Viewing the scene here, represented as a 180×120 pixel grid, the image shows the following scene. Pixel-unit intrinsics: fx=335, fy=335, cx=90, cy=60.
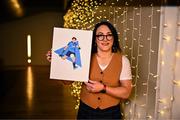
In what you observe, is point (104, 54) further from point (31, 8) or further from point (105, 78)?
point (31, 8)

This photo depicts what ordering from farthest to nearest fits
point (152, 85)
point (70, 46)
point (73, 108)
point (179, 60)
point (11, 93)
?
point (11, 93), point (73, 108), point (152, 85), point (179, 60), point (70, 46)

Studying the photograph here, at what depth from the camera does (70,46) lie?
5.11 ft

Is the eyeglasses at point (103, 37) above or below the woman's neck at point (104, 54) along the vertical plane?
above

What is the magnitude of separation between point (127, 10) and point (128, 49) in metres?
0.29

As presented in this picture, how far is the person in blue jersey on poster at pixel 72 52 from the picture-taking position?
1.56m

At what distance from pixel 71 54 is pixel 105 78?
0.67 feet

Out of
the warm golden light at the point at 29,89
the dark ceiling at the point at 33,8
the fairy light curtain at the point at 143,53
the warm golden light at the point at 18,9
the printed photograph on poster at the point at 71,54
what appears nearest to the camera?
the printed photograph on poster at the point at 71,54

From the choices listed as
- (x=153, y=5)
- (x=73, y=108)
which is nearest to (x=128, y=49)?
(x=153, y=5)

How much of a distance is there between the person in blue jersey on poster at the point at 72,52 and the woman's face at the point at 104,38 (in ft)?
0.34

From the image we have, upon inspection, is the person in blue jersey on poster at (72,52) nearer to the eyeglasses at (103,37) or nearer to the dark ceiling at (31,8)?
the eyeglasses at (103,37)

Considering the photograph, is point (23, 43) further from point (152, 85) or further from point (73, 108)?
point (152, 85)

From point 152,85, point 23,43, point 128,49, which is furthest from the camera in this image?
point 23,43

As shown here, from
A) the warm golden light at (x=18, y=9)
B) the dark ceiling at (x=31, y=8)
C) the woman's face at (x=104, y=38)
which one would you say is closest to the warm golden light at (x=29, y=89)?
the warm golden light at (x=18, y=9)

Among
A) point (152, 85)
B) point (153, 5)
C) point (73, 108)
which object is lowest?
point (73, 108)
